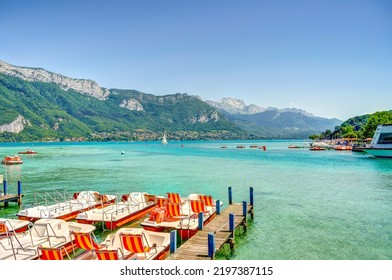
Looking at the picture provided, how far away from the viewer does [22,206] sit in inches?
798

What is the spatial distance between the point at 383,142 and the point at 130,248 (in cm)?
5333

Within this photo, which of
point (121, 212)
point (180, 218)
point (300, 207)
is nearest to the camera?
point (180, 218)

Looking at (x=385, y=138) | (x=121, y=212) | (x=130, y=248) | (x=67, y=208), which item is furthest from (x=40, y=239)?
(x=385, y=138)

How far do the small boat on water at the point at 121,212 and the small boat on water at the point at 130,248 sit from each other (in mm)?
4381

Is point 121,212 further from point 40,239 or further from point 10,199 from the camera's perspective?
point 10,199

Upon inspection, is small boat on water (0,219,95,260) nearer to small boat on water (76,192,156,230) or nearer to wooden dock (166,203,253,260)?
small boat on water (76,192,156,230)

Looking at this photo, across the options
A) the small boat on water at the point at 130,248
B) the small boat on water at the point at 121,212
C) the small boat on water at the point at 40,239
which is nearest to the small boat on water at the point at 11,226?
the small boat on water at the point at 40,239

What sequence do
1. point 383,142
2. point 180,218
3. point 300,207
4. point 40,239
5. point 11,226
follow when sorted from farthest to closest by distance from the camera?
point 383,142 → point 300,207 → point 180,218 → point 11,226 → point 40,239

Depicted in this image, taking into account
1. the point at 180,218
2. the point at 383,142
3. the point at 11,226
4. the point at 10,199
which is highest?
the point at 383,142

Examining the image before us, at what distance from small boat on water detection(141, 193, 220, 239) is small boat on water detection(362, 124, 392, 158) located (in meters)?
44.8

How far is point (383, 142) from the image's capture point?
52000 mm

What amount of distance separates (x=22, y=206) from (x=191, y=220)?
40.4 ft
